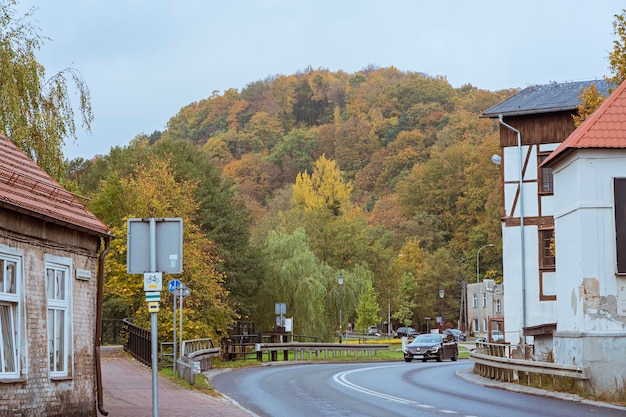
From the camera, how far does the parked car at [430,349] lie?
166ft

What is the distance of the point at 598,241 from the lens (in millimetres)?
23781

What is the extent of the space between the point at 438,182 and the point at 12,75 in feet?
322

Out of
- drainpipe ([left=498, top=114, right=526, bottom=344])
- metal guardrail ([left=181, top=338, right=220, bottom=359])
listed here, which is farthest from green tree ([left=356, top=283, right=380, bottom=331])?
metal guardrail ([left=181, top=338, right=220, bottom=359])

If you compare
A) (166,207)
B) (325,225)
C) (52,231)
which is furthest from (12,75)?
(325,225)

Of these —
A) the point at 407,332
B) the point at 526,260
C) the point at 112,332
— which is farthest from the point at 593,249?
the point at 407,332

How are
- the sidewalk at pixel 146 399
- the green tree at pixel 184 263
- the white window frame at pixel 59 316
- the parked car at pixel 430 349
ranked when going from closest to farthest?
the white window frame at pixel 59 316 → the sidewalk at pixel 146 399 → the green tree at pixel 184 263 → the parked car at pixel 430 349

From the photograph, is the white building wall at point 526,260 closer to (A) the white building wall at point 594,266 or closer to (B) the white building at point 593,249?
(B) the white building at point 593,249

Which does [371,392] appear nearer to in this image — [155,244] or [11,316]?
[11,316]

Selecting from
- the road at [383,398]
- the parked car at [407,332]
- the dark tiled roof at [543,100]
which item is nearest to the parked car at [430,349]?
the dark tiled roof at [543,100]

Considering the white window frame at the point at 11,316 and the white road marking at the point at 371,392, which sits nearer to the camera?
the white window frame at the point at 11,316

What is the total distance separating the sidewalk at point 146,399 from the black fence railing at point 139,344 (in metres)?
0.95

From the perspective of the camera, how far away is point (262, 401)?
23.0m

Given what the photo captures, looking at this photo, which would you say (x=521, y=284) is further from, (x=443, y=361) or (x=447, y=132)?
(x=447, y=132)

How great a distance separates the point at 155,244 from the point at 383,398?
39.2 feet
